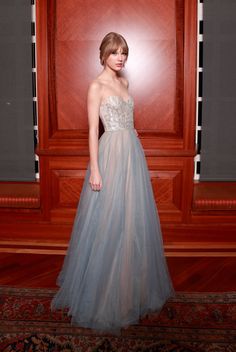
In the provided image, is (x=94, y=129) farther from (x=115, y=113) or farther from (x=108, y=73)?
(x=108, y=73)

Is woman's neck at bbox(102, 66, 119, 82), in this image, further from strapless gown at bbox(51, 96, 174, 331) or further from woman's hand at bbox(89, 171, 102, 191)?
woman's hand at bbox(89, 171, 102, 191)

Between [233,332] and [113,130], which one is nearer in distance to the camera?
[233,332]

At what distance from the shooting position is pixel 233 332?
220cm

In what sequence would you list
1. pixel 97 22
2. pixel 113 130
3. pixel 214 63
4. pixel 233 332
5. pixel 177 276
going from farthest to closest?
pixel 214 63, pixel 97 22, pixel 177 276, pixel 113 130, pixel 233 332

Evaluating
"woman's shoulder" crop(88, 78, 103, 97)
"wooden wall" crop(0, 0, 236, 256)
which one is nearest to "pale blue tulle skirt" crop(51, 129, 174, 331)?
"woman's shoulder" crop(88, 78, 103, 97)

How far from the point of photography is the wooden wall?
11.0 ft

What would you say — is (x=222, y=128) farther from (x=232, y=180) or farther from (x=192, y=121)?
(x=192, y=121)

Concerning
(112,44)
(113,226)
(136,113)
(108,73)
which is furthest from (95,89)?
(136,113)

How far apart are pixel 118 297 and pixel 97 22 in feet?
7.54

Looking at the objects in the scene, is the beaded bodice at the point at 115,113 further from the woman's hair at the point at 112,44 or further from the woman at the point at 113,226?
the woman's hair at the point at 112,44

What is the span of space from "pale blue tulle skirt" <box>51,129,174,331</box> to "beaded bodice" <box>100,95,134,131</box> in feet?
0.14

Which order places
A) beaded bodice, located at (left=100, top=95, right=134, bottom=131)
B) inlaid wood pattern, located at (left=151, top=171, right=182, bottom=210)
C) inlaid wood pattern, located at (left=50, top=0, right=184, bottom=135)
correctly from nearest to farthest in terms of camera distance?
beaded bodice, located at (left=100, top=95, right=134, bottom=131), inlaid wood pattern, located at (left=50, top=0, right=184, bottom=135), inlaid wood pattern, located at (left=151, top=171, right=182, bottom=210)

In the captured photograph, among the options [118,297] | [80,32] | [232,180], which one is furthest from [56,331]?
[232,180]

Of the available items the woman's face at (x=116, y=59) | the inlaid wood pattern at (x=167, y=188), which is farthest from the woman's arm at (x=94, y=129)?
the inlaid wood pattern at (x=167, y=188)
